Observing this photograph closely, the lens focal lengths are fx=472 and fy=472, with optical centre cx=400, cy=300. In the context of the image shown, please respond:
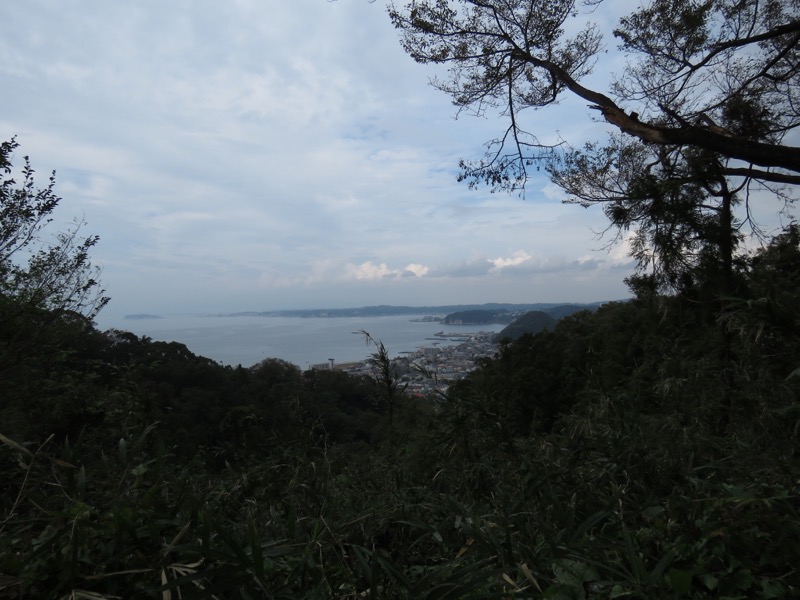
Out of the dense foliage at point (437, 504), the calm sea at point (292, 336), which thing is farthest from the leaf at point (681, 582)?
the calm sea at point (292, 336)

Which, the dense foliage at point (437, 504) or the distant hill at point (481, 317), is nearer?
the dense foliage at point (437, 504)

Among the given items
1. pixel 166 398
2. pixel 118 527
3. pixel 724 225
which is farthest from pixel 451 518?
pixel 166 398

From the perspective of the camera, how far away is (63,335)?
6484 mm

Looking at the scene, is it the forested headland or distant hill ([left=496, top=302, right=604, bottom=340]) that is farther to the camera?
distant hill ([left=496, top=302, right=604, bottom=340])

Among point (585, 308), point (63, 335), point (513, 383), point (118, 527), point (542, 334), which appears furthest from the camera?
point (585, 308)

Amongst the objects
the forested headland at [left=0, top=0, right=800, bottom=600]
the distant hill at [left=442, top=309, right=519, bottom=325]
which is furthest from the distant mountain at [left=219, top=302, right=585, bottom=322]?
the forested headland at [left=0, top=0, right=800, bottom=600]

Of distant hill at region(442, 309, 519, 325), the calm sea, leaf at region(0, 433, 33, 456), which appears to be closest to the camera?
leaf at region(0, 433, 33, 456)

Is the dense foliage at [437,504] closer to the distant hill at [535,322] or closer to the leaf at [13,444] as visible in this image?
the leaf at [13,444]

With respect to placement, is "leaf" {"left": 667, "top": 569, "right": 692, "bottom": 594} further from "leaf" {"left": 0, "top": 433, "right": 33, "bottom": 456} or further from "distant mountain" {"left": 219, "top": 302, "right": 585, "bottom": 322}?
"distant mountain" {"left": 219, "top": 302, "right": 585, "bottom": 322}

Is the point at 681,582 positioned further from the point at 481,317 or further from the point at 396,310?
the point at 396,310

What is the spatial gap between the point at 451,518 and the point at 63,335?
272 inches

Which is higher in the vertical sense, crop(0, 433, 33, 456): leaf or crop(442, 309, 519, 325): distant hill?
crop(0, 433, 33, 456): leaf

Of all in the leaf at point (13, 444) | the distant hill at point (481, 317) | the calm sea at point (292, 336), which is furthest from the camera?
the distant hill at point (481, 317)

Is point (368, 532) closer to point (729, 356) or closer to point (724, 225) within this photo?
point (729, 356)
